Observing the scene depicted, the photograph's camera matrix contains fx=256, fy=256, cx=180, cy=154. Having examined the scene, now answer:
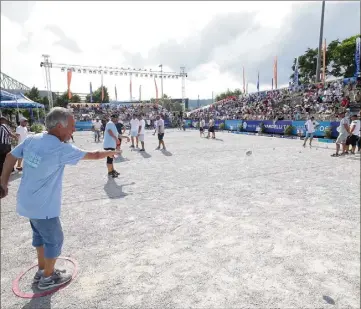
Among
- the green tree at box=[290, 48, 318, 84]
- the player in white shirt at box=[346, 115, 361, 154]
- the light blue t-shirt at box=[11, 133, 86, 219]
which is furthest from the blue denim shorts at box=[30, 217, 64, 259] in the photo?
the green tree at box=[290, 48, 318, 84]

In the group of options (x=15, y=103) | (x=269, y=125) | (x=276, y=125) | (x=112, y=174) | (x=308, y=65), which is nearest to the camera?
(x=112, y=174)

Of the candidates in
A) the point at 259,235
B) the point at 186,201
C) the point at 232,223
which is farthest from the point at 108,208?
the point at 259,235

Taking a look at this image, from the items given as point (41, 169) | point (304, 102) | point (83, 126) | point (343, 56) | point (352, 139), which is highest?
point (343, 56)

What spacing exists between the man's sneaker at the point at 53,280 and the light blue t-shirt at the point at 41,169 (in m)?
0.81

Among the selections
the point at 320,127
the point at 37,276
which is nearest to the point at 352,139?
the point at 320,127

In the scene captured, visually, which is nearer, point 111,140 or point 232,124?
point 111,140

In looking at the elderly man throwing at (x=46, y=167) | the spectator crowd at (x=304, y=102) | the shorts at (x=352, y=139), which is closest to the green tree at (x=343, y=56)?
the spectator crowd at (x=304, y=102)

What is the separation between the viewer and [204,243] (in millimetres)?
3766

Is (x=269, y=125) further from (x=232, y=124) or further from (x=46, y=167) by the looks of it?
(x=46, y=167)

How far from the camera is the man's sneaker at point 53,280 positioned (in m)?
2.88

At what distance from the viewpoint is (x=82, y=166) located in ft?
30.6

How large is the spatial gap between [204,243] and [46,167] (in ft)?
7.88

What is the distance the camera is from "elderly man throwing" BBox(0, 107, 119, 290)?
248cm

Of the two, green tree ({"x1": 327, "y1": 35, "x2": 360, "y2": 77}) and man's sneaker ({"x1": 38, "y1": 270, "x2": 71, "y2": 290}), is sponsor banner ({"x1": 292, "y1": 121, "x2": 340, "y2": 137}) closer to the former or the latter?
man's sneaker ({"x1": 38, "y1": 270, "x2": 71, "y2": 290})
